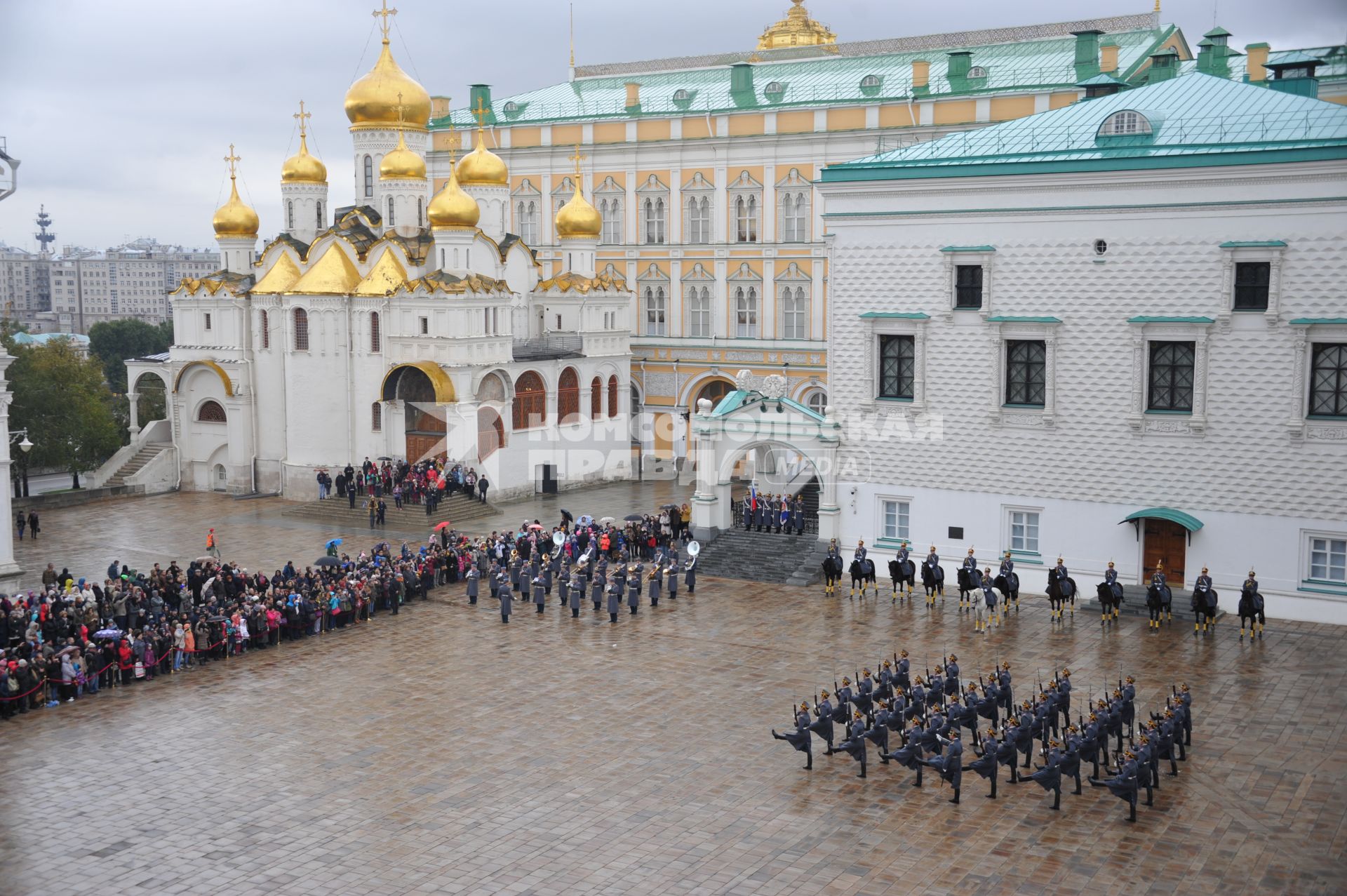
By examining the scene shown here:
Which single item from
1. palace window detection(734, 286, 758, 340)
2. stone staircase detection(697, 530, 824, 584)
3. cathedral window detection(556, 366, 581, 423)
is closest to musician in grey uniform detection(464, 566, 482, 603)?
stone staircase detection(697, 530, 824, 584)

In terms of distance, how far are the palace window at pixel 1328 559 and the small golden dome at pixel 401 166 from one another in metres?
28.6

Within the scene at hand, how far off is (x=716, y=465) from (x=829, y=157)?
17.2m

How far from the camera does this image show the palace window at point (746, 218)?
4619cm

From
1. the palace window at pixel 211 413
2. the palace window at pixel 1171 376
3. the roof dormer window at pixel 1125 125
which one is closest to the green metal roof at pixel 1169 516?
the palace window at pixel 1171 376

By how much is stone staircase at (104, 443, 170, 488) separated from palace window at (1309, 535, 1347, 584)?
109 feet

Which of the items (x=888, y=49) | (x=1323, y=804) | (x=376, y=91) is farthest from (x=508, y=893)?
(x=888, y=49)

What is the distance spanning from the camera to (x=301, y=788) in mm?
17391

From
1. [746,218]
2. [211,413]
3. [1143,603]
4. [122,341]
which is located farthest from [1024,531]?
[122,341]

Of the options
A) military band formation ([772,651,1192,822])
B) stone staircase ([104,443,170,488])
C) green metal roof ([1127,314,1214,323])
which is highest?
green metal roof ([1127,314,1214,323])

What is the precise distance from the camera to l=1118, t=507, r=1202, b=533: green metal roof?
26016 millimetres

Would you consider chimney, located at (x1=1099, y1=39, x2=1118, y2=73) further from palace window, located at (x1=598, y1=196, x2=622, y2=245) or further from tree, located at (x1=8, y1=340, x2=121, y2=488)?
tree, located at (x1=8, y1=340, x2=121, y2=488)

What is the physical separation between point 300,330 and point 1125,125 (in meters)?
24.9

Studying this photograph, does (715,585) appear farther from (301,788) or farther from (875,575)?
(301,788)

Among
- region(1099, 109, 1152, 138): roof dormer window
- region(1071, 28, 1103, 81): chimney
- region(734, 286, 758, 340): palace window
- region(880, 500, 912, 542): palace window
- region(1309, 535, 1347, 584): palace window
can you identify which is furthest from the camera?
region(734, 286, 758, 340): palace window
